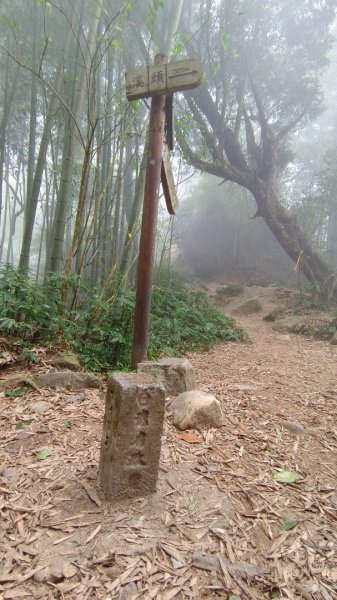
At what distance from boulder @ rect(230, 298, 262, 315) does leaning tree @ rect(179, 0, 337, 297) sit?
61.6 inches

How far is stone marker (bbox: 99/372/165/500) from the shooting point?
126cm

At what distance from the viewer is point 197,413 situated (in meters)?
1.90

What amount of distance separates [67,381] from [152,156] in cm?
173

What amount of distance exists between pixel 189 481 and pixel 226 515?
0.73ft

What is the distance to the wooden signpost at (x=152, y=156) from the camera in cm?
219

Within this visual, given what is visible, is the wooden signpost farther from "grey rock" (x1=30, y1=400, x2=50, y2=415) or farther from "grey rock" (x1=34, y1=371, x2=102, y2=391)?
"grey rock" (x1=30, y1=400, x2=50, y2=415)

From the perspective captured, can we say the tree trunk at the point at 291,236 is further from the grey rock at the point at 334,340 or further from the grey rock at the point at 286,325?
the grey rock at the point at 334,340

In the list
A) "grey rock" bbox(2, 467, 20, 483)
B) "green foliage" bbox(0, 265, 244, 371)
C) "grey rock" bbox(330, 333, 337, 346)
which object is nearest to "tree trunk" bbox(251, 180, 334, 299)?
"grey rock" bbox(330, 333, 337, 346)

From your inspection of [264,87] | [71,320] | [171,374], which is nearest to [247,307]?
[264,87]

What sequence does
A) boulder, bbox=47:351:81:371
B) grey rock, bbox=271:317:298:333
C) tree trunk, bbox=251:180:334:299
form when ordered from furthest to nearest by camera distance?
tree trunk, bbox=251:180:334:299 < grey rock, bbox=271:317:298:333 < boulder, bbox=47:351:81:371

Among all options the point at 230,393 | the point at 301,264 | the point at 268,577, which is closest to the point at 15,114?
the point at 301,264

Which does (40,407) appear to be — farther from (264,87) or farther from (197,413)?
(264,87)

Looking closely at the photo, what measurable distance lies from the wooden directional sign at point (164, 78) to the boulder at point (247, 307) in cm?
713

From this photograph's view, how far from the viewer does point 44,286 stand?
2.88 meters
